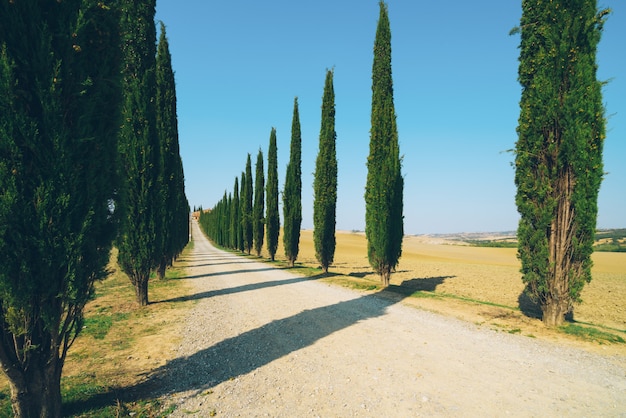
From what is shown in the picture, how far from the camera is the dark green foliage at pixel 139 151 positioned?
415 inches

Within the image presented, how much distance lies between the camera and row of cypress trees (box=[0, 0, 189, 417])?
12.0 ft

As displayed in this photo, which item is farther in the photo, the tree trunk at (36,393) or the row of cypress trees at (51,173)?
the tree trunk at (36,393)

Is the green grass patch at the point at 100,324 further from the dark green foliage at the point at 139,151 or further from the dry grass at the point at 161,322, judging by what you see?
the dark green foliage at the point at 139,151

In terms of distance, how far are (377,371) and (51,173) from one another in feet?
18.5

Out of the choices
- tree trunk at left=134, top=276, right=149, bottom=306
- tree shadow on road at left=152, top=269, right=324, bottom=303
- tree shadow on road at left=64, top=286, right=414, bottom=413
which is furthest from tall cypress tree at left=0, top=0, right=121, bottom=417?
tree shadow on road at left=152, top=269, right=324, bottom=303

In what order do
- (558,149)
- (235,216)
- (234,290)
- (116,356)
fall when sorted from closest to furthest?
(116,356), (558,149), (234,290), (235,216)

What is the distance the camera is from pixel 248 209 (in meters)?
36.9

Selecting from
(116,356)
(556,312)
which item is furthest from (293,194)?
(116,356)

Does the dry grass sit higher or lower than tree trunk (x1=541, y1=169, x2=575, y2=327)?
lower

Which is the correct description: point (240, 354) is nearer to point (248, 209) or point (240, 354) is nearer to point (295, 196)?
point (295, 196)

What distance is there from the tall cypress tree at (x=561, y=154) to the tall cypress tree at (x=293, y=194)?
1669 centimetres

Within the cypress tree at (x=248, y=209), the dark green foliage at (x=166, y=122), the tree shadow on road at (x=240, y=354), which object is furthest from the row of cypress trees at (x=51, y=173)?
the cypress tree at (x=248, y=209)

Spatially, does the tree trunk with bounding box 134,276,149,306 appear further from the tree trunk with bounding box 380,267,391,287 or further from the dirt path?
the tree trunk with bounding box 380,267,391,287

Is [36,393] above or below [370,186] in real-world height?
below
